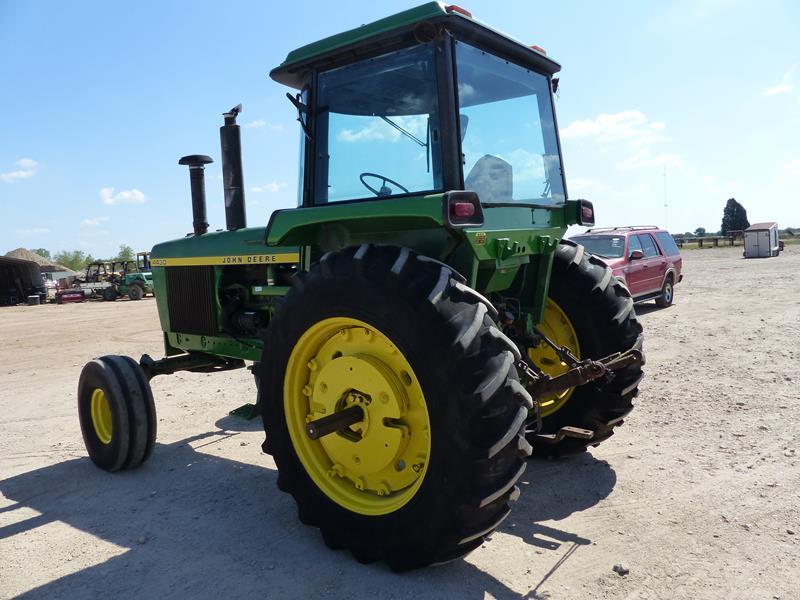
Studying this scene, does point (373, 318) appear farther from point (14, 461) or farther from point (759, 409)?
point (759, 409)

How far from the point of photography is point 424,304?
100.0 inches

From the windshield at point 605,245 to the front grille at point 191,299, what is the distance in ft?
29.2

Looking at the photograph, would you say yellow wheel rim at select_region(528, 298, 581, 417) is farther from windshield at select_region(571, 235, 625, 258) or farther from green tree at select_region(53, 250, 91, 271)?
green tree at select_region(53, 250, 91, 271)

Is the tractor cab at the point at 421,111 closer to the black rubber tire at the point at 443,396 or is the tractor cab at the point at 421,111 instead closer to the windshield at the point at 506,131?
the windshield at the point at 506,131

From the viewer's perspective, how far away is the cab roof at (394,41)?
289cm

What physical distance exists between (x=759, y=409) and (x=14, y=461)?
6024mm

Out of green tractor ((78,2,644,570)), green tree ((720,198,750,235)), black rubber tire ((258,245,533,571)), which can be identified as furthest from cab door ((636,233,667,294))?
green tree ((720,198,750,235))

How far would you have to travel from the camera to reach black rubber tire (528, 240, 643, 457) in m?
3.75

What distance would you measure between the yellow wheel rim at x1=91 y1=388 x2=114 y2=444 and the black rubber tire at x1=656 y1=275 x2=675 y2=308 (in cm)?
1156

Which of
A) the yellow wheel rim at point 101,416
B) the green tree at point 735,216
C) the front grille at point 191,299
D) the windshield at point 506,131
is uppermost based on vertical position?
the green tree at point 735,216

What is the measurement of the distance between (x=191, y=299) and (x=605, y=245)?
9.39 m

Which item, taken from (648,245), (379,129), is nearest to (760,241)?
(648,245)

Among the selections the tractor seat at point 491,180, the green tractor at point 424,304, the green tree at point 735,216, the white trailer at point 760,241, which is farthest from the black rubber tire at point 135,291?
the green tree at point 735,216

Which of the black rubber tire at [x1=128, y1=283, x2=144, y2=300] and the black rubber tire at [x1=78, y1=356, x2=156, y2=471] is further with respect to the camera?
the black rubber tire at [x1=128, y1=283, x2=144, y2=300]
